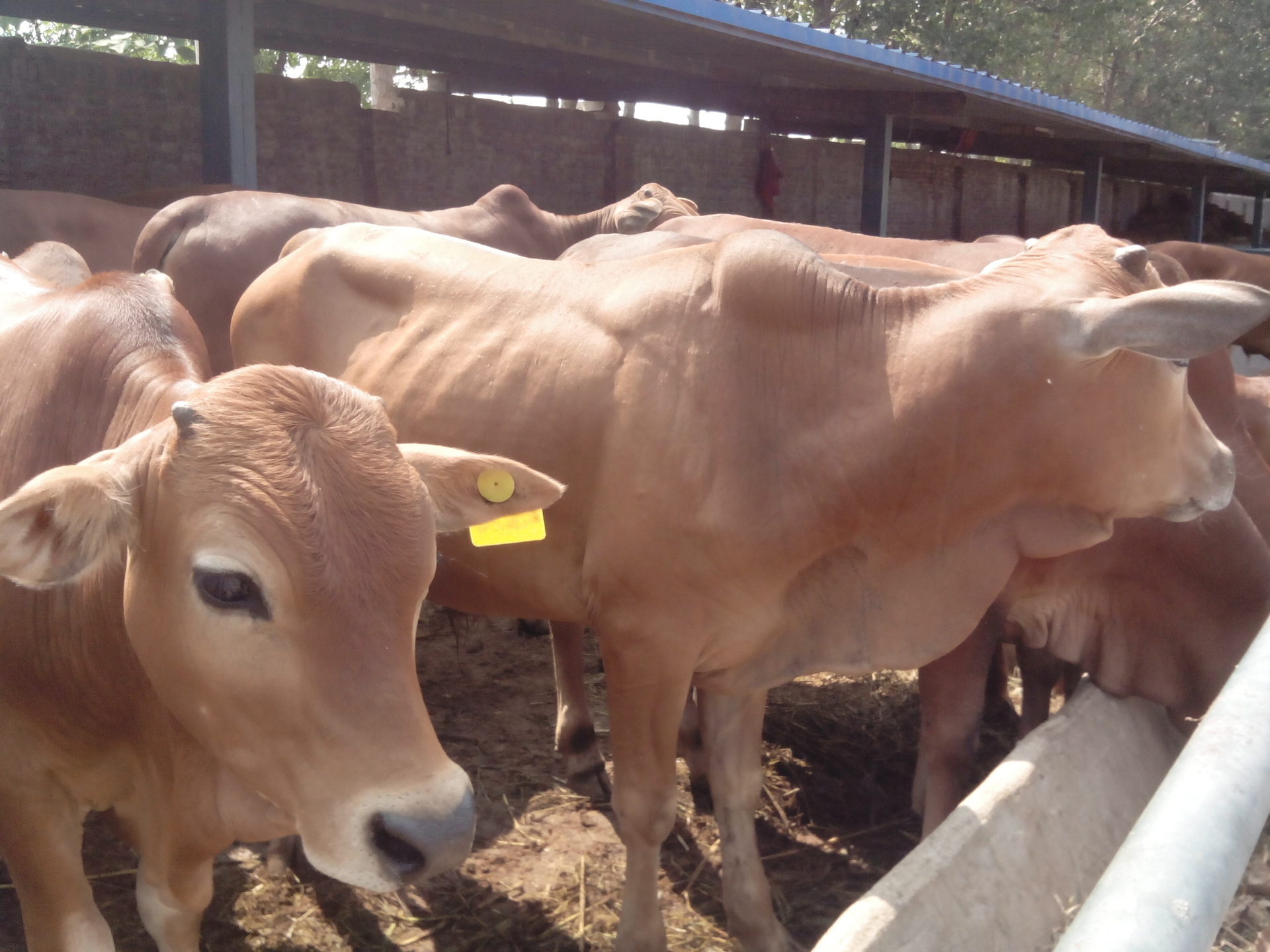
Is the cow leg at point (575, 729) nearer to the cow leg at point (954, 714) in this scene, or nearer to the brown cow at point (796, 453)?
the brown cow at point (796, 453)

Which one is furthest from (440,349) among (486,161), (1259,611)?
(486,161)

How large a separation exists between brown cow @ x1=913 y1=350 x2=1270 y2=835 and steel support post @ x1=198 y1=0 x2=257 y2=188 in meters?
5.00

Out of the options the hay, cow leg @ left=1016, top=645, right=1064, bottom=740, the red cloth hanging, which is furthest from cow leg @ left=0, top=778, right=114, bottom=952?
the red cloth hanging

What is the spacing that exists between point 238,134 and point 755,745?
4872mm

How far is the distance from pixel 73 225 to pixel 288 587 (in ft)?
20.7

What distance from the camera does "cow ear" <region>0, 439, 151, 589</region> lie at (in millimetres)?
1819

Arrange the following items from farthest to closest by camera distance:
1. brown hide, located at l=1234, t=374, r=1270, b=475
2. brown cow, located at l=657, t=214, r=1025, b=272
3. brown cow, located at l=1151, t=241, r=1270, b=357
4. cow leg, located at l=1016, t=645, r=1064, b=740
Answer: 1. brown cow, located at l=1151, t=241, r=1270, b=357
2. brown cow, located at l=657, t=214, r=1025, b=272
3. brown hide, located at l=1234, t=374, r=1270, b=475
4. cow leg, located at l=1016, t=645, r=1064, b=740

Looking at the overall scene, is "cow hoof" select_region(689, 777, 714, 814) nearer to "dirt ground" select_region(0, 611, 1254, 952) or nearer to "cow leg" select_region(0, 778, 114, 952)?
"dirt ground" select_region(0, 611, 1254, 952)

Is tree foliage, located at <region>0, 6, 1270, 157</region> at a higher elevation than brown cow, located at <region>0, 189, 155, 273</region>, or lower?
higher

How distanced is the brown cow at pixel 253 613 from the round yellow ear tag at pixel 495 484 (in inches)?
0.7

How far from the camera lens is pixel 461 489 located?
7.64 ft

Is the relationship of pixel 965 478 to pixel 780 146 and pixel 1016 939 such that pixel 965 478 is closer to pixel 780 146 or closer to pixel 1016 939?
pixel 1016 939

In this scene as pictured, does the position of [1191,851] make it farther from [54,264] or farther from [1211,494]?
[54,264]

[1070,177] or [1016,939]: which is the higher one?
[1070,177]
